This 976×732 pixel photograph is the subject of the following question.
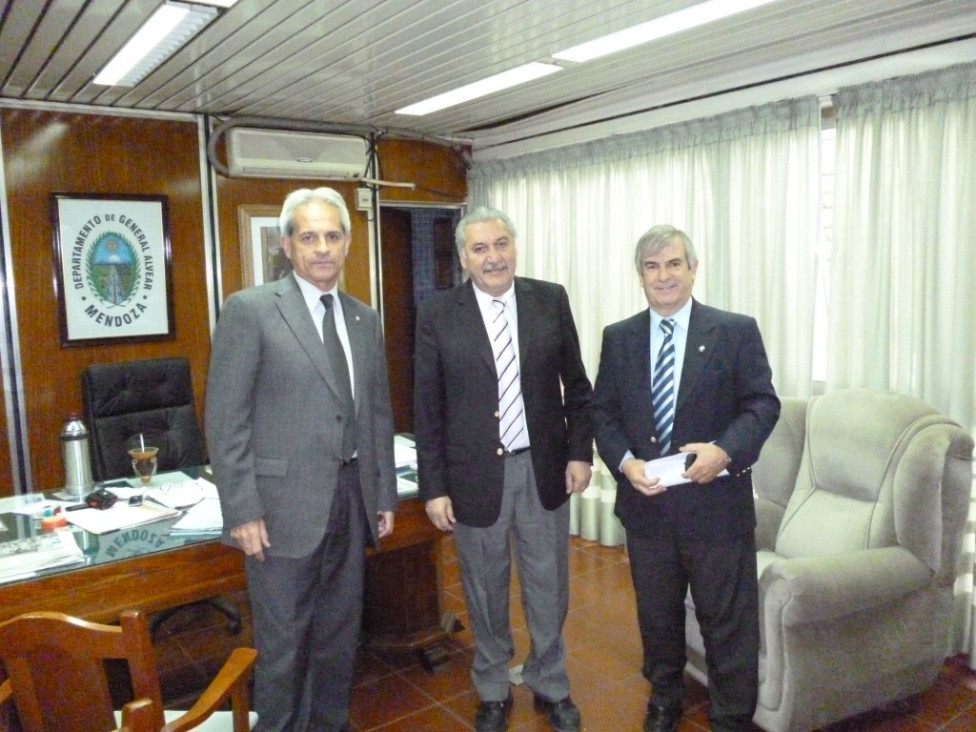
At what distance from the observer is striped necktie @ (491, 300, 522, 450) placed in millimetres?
2369

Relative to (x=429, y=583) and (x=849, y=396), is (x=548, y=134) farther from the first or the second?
(x=429, y=583)

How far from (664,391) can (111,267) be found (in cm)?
312

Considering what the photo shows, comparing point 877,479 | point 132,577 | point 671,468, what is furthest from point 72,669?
point 877,479

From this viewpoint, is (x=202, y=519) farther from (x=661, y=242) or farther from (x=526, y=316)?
(x=661, y=242)

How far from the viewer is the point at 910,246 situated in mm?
3062

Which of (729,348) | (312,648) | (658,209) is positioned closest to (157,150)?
(658,209)

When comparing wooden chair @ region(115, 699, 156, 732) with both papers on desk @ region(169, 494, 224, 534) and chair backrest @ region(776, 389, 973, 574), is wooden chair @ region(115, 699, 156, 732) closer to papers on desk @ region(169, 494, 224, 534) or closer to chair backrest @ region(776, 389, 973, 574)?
papers on desk @ region(169, 494, 224, 534)

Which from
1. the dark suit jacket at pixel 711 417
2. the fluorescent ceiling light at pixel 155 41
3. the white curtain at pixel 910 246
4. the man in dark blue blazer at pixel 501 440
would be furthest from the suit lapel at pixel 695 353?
the fluorescent ceiling light at pixel 155 41

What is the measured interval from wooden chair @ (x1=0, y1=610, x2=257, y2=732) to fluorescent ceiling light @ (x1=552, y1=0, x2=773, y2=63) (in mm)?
2518

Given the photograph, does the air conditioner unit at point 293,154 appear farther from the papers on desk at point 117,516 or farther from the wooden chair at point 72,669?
the wooden chair at point 72,669

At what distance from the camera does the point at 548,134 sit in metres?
4.65

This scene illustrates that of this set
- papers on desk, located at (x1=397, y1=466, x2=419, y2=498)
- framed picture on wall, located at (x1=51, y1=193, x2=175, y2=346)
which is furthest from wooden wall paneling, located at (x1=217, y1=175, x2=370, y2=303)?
papers on desk, located at (x1=397, y1=466, x2=419, y2=498)

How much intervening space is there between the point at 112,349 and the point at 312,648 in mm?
2559

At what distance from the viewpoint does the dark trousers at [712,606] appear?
88.1 inches
